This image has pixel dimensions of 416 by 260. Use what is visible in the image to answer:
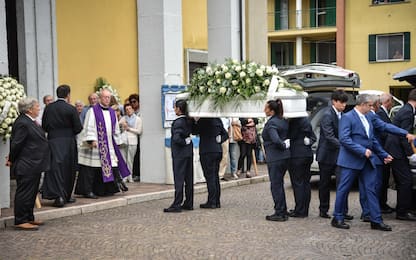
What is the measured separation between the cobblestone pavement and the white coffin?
5.37 feet

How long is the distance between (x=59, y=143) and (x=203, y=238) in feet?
11.8

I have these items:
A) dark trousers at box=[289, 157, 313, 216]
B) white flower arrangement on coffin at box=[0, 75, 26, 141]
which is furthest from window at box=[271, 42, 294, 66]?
white flower arrangement on coffin at box=[0, 75, 26, 141]

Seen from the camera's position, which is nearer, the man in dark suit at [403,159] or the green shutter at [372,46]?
the man in dark suit at [403,159]

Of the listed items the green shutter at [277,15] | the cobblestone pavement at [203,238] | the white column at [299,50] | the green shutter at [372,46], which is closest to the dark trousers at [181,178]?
the cobblestone pavement at [203,238]

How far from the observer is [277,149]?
10227mm

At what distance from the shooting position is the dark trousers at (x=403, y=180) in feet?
33.1

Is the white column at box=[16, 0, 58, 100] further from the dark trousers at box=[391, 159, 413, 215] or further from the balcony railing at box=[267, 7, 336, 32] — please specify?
the balcony railing at box=[267, 7, 336, 32]

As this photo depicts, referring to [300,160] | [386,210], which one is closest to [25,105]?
[300,160]

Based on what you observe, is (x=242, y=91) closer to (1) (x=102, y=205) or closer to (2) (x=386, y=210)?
(2) (x=386, y=210)

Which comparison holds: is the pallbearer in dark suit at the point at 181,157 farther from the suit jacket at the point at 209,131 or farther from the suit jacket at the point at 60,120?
the suit jacket at the point at 60,120

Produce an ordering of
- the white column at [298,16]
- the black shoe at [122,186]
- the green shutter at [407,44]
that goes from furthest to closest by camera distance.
A: 1. the white column at [298,16]
2. the green shutter at [407,44]
3. the black shoe at [122,186]

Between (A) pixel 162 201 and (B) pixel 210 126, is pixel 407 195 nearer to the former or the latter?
(B) pixel 210 126

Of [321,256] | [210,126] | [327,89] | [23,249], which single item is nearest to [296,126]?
[210,126]

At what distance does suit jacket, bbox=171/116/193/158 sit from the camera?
35.8ft
